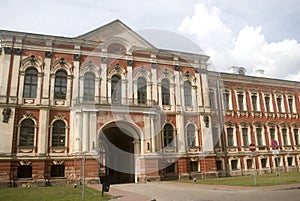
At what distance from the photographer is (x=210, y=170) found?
90.7 ft

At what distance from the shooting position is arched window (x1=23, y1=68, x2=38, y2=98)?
76.8 feet

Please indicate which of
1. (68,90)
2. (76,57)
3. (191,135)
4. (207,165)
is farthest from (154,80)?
(207,165)

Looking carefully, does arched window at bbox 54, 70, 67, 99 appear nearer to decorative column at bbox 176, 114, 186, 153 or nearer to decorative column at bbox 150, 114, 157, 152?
decorative column at bbox 150, 114, 157, 152

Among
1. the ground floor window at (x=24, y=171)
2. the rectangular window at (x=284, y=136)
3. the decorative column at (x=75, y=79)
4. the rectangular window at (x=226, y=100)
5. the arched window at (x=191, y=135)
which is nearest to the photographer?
the ground floor window at (x=24, y=171)

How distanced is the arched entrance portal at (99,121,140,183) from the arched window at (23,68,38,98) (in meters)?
6.73

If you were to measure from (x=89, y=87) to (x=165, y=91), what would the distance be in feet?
25.0

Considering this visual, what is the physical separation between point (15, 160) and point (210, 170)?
17.6 m

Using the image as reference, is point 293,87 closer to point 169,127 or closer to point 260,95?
point 260,95

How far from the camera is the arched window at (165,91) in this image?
27875 millimetres

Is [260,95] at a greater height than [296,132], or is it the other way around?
[260,95]

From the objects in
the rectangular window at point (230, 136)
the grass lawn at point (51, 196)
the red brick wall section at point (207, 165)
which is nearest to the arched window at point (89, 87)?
the grass lawn at point (51, 196)

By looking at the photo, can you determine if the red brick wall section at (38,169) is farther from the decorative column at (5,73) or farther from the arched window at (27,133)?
the decorative column at (5,73)

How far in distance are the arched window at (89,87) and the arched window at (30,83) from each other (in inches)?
163

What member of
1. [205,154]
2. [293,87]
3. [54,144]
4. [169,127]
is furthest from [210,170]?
[293,87]
